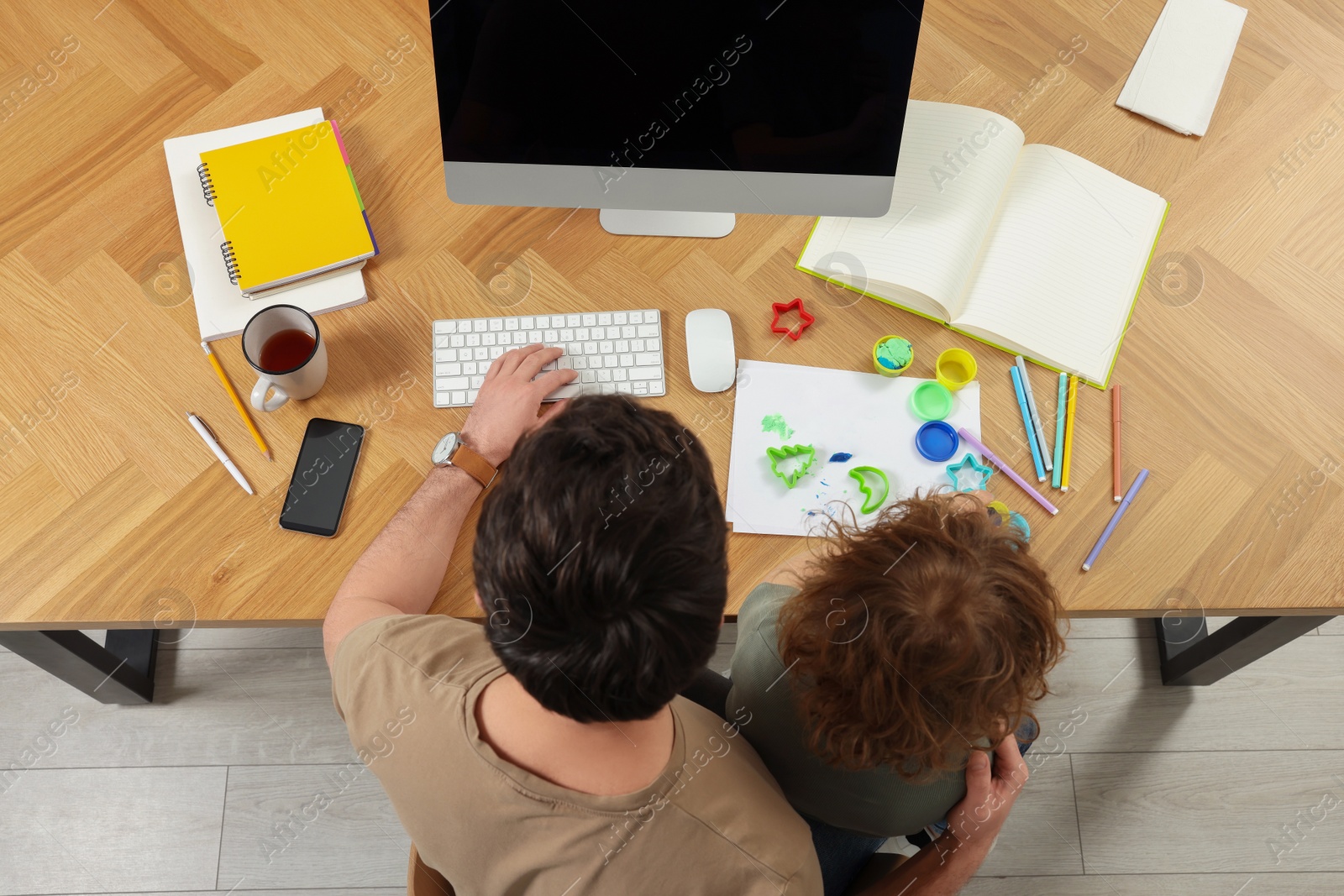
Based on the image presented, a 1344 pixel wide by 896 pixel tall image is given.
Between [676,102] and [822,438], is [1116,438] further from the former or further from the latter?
[676,102]

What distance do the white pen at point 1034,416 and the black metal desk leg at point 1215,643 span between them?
48cm

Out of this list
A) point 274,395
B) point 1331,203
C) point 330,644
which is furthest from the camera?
point 1331,203

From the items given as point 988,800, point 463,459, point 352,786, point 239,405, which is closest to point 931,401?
point 988,800

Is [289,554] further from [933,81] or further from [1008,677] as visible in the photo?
[933,81]

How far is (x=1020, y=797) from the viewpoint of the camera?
174cm

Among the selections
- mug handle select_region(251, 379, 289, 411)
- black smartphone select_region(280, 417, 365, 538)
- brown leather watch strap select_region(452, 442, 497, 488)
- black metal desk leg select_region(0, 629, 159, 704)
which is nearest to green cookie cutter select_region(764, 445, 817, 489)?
brown leather watch strap select_region(452, 442, 497, 488)

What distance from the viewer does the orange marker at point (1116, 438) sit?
44.3 inches

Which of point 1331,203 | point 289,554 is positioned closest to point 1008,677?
point 289,554

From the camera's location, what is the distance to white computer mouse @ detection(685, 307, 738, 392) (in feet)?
3.77

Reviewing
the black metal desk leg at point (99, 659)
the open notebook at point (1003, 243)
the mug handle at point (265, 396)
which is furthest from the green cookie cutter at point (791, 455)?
the black metal desk leg at point (99, 659)

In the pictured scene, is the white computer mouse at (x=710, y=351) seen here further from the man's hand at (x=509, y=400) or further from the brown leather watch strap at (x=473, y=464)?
the brown leather watch strap at (x=473, y=464)

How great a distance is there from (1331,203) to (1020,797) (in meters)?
1.21

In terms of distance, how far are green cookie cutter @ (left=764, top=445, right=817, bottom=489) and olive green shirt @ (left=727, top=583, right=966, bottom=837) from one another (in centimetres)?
14

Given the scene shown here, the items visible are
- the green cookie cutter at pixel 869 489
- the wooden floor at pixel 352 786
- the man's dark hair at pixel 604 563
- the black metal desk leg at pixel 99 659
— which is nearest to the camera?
the man's dark hair at pixel 604 563
